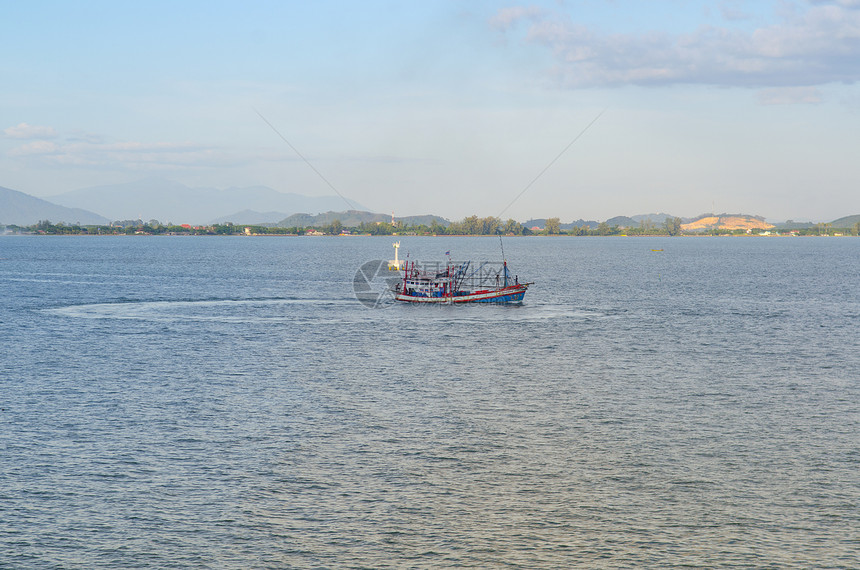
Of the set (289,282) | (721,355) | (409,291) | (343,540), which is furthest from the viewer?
(289,282)

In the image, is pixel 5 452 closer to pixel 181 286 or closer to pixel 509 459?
pixel 509 459

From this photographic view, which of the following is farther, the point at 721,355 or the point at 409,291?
the point at 409,291

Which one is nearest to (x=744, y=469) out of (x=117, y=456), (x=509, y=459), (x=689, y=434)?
(x=689, y=434)

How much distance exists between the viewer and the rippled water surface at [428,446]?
30.1 metres

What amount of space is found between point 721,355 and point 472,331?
27.7 metres

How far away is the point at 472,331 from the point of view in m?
86.9

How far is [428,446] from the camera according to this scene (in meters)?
41.5

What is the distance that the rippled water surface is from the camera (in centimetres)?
3011

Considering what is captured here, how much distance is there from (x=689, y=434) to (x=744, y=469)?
6.01m

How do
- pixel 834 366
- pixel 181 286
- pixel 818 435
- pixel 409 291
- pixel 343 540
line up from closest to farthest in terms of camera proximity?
1. pixel 343 540
2. pixel 818 435
3. pixel 834 366
4. pixel 409 291
5. pixel 181 286

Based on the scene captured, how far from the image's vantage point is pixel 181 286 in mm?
140125

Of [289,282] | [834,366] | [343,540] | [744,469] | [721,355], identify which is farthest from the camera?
[289,282]

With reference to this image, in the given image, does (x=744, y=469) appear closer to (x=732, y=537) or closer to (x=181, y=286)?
(x=732, y=537)

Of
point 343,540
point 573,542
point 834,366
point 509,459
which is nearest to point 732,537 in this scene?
point 573,542
